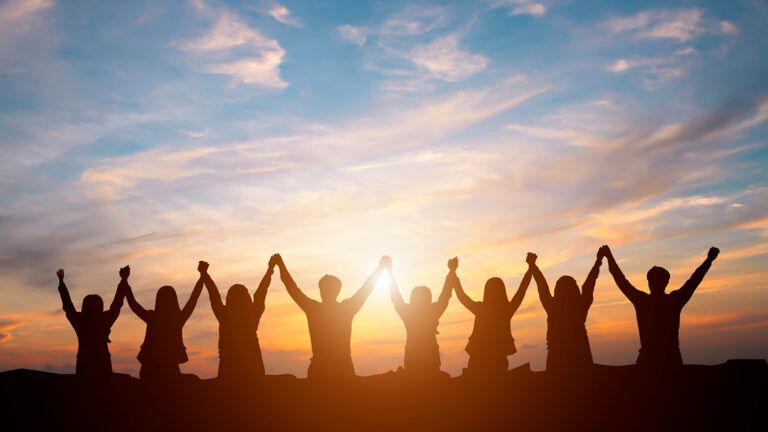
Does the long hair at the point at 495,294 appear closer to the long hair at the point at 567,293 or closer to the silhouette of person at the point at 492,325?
the silhouette of person at the point at 492,325

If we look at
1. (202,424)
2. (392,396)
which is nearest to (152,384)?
(202,424)

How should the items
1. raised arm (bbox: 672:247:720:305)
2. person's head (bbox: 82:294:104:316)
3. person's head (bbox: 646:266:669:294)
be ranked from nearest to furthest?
raised arm (bbox: 672:247:720:305) → person's head (bbox: 646:266:669:294) → person's head (bbox: 82:294:104:316)

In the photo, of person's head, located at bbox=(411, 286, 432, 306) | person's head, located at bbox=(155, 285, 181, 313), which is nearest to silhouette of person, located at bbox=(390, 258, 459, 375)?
person's head, located at bbox=(411, 286, 432, 306)

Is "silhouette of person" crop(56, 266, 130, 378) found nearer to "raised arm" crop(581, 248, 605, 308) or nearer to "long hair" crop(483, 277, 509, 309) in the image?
"long hair" crop(483, 277, 509, 309)

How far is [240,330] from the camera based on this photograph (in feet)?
65.7

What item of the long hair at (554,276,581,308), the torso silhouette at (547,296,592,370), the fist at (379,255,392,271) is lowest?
the torso silhouette at (547,296,592,370)

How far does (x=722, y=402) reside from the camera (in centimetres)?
1953

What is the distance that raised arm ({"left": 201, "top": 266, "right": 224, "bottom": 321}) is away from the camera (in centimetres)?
2006

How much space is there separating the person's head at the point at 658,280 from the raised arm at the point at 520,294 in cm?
325

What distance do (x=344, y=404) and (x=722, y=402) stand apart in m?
9.17

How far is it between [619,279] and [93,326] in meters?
13.9

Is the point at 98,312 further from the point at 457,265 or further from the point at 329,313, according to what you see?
the point at 457,265

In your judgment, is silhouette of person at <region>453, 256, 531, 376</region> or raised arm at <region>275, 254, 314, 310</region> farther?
silhouette of person at <region>453, 256, 531, 376</region>

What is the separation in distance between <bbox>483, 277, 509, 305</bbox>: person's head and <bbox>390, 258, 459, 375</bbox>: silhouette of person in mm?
957
